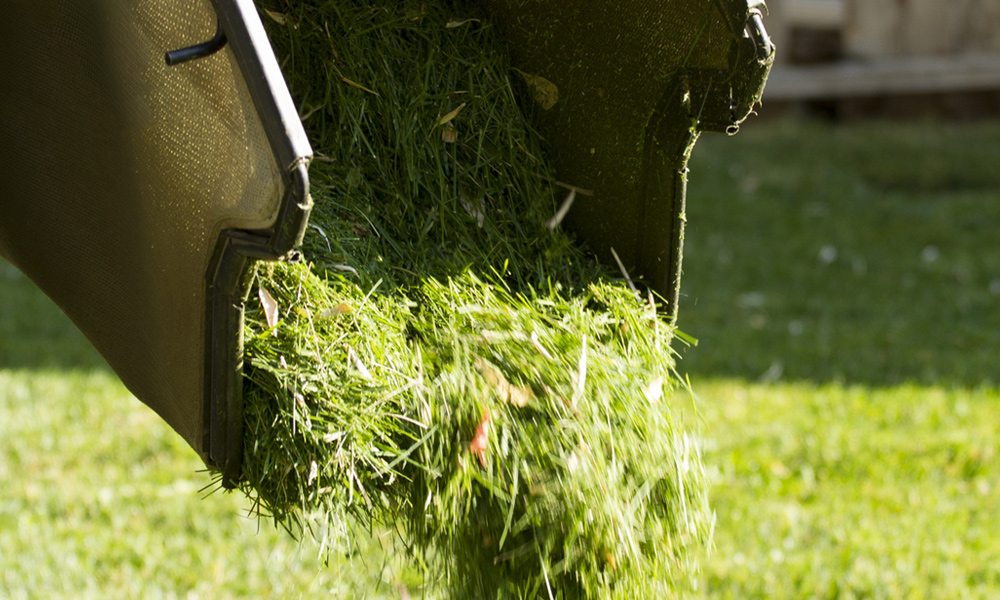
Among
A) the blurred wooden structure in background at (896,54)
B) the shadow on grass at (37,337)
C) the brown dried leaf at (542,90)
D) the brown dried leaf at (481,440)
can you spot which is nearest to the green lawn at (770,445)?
the shadow on grass at (37,337)

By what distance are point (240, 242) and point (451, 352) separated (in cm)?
49

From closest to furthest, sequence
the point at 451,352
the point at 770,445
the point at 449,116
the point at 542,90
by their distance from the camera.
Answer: the point at 451,352 → the point at 449,116 → the point at 542,90 → the point at 770,445

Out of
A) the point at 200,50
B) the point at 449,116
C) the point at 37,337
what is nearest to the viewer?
the point at 200,50

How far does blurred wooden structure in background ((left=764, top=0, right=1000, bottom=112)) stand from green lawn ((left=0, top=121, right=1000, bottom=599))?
9.05 feet

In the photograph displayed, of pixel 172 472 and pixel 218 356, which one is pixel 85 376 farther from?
pixel 218 356

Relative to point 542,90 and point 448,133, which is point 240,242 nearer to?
point 448,133

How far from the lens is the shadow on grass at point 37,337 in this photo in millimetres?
4746

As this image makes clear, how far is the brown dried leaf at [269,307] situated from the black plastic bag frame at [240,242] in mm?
108

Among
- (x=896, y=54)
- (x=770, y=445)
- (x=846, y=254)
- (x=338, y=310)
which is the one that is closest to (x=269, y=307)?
(x=338, y=310)

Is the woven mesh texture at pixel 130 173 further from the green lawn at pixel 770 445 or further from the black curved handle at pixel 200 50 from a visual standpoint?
the green lawn at pixel 770 445

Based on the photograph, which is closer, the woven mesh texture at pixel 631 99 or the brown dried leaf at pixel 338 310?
the brown dried leaf at pixel 338 310

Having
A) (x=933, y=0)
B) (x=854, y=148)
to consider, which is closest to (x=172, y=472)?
(x=854, y=148)

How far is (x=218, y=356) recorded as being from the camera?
1.58 meters

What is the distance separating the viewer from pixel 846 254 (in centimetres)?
660
